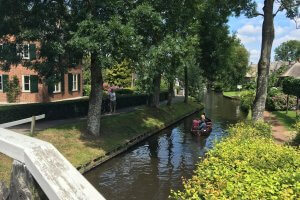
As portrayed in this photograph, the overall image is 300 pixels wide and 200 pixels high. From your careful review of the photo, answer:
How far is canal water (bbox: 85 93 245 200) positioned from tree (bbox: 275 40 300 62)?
15508 cm

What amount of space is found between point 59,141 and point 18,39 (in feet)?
18.1

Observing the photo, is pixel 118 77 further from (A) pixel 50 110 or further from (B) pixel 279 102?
(A) pixel 50 110

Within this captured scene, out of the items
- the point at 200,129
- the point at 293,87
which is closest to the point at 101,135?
the point at 200,129

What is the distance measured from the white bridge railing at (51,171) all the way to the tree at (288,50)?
573ft

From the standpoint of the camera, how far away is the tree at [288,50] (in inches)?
6594

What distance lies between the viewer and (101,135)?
2138 cm

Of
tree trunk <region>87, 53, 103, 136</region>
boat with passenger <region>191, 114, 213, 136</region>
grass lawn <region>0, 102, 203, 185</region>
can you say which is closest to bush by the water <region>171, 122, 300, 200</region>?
grass lawn <region>0, 102, 203, 185</region>

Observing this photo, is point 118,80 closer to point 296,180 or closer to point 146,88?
point 146,88

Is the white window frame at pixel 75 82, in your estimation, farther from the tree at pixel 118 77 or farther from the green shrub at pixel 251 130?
the green shrub at pixel 251 130

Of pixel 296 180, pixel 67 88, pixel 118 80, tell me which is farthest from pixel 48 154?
pixel 118 80

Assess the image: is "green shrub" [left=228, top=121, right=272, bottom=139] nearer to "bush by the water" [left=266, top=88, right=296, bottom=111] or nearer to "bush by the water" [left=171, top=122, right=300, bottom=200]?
"bush by the water" [left=171, top=122, right=300, bottom=200]

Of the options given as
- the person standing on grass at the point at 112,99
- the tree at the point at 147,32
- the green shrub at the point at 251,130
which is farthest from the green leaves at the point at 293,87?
the tree at the point at 147,32

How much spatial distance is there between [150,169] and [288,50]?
16954 centimetres

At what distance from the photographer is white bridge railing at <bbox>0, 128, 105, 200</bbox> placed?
294 cm
